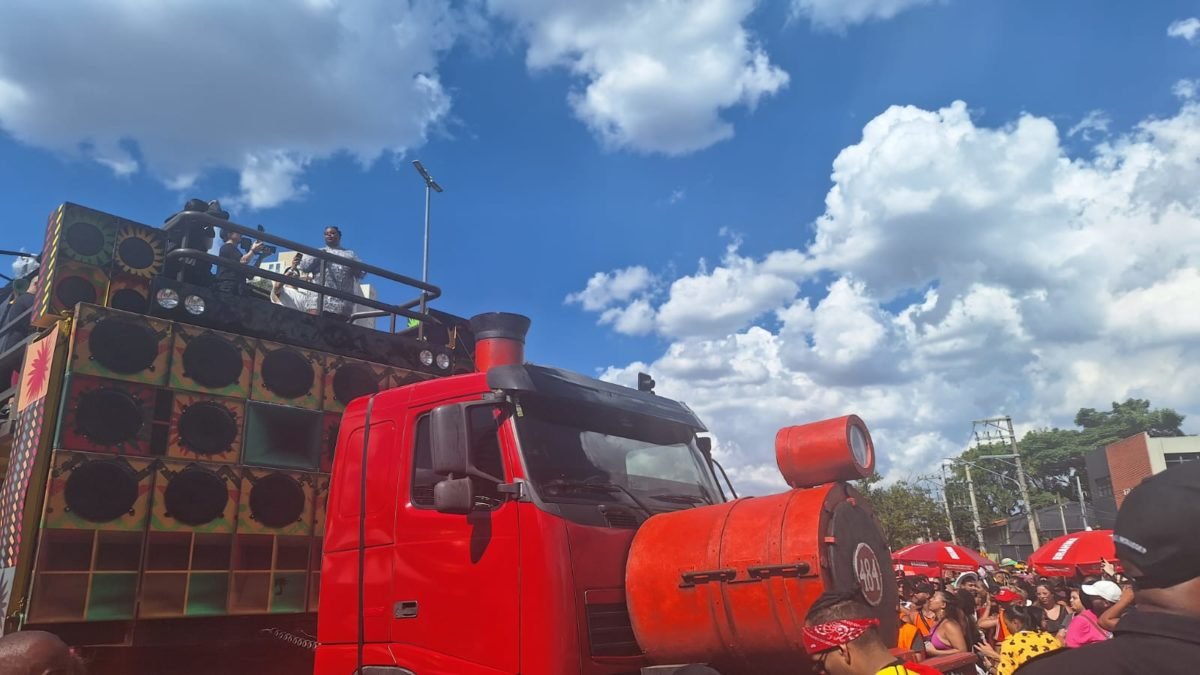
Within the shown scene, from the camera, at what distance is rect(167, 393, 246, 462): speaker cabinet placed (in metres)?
5.52

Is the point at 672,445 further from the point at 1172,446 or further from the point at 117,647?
the point at 1172,446

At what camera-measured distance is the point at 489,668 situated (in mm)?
4090

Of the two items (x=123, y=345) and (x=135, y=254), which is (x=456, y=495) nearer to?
(x=123, y=345)

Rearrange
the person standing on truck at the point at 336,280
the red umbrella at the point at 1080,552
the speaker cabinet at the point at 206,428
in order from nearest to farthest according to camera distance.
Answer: the speaker cabinet at the point at 206,428 < the person standing on truck at the point at 336,280 < the red umbrella at the point at 1080,552

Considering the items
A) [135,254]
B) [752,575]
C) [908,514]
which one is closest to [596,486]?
[752,575]

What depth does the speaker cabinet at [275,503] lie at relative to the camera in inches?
225

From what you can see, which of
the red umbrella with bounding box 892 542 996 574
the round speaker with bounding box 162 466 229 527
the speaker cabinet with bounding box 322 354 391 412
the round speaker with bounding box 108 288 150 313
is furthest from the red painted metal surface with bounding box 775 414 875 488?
the red umbrella with bounding box 892 542 996 574

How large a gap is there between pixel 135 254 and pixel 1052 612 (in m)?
A: 10.2

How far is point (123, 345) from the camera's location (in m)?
5.39

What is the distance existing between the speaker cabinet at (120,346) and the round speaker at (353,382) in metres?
1.27

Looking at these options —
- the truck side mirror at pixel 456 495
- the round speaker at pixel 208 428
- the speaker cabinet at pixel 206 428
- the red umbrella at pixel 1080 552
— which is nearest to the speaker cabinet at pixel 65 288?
→ the speaker cabinet at pixel 206 428

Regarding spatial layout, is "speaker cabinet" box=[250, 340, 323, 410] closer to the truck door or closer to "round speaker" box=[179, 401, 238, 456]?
"round speaker" box=[179, 401, 238, 456]

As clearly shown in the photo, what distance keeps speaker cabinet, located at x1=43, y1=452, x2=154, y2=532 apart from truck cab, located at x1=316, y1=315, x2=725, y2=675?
4.05 feet

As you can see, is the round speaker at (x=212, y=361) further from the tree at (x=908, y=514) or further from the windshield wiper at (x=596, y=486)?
the tree at (x=908, y=514)
